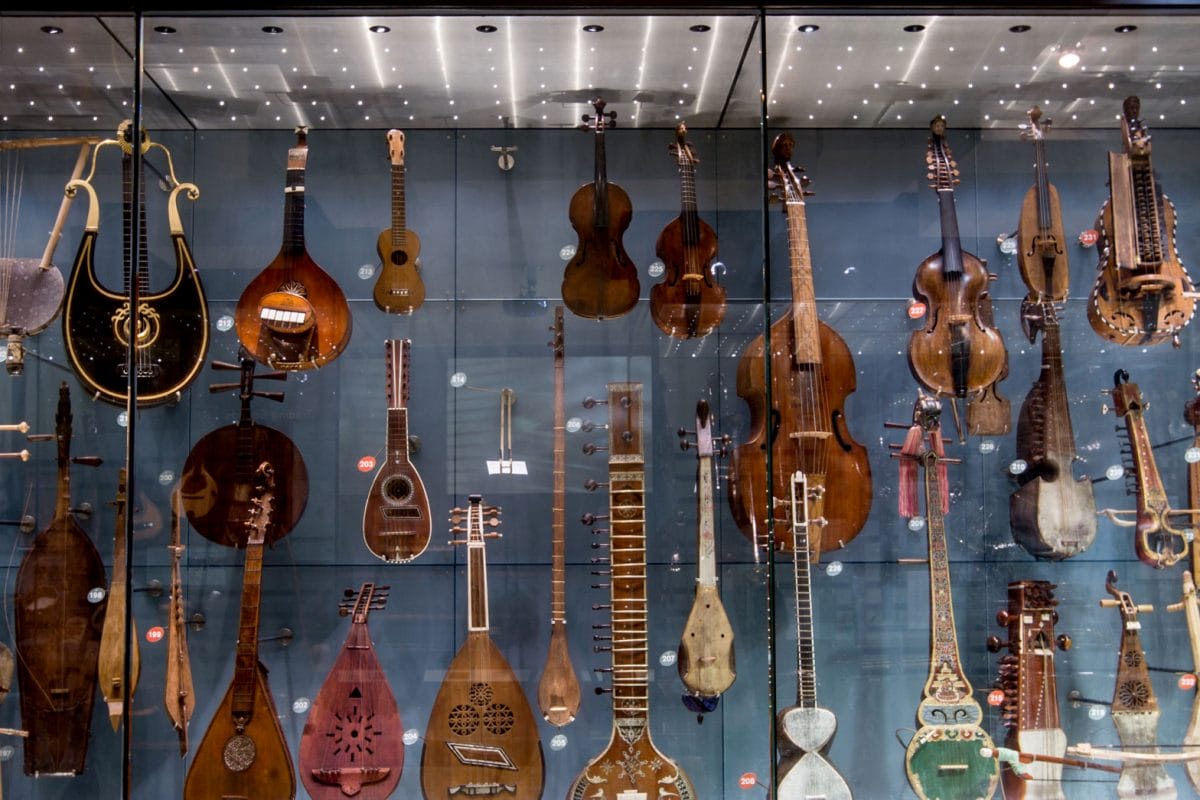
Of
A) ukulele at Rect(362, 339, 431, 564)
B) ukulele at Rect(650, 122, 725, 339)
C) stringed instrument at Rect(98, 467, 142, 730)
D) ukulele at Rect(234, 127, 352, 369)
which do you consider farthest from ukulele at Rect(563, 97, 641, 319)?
stringed instrument at Rect(98, 467, 142, 730)

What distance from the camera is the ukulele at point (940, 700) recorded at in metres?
3.43

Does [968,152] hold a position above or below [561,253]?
above

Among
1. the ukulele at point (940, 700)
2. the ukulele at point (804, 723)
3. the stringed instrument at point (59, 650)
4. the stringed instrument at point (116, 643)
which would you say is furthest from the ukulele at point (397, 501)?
the ukulele at point (940, 700)

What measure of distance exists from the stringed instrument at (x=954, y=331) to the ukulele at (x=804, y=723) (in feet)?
1.99

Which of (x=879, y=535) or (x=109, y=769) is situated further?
(x=879, y=535)

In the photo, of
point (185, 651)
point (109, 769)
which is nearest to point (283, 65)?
point (185, 651)

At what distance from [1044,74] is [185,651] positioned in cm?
338

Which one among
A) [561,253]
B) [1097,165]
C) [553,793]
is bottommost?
[553,793]

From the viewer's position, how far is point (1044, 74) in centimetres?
354

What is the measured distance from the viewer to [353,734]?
11.3ft

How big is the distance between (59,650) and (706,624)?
6.72ft

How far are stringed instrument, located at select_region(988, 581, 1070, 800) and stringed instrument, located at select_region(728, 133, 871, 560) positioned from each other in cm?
60

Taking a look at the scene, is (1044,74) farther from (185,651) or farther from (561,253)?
(185,651)

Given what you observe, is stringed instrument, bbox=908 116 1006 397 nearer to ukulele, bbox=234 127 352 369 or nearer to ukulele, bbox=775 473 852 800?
ukulele, bbox=775 473 852 800
